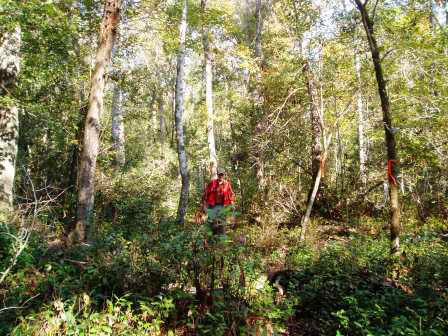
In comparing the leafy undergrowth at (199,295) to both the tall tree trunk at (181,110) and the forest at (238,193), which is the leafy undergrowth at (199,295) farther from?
the tall tree trunk at (181,110)

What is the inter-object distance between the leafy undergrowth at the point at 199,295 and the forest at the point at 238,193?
28mm

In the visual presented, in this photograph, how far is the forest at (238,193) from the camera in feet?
13.3

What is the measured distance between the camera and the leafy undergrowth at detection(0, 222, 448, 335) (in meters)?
3.65

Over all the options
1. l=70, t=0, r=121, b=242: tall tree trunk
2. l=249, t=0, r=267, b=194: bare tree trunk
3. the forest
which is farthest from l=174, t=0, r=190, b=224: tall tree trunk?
l=70, t=0, r=121, b=242: tall tree trunk

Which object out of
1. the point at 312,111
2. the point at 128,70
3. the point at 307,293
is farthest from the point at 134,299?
the point at 128,70

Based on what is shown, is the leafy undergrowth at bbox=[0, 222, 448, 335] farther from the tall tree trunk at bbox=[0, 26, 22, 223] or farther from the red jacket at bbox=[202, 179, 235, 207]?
the tall tree trunk at bbox=[0, 26, 22, 223]

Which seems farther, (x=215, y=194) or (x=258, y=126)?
(x=258, y=126)

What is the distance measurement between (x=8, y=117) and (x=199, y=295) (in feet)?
22.6

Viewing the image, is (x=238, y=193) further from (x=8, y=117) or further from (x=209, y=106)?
(x=8, y=117)

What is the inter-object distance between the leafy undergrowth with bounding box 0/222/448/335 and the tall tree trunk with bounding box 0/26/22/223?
3.23 meters

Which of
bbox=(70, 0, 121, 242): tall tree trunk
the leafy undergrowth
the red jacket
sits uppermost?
bbox=(70, 0, 121, 242): tall tree trunk

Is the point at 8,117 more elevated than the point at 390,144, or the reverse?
the point at 8,117

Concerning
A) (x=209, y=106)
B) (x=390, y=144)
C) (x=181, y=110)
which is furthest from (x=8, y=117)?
(x=390, y=144)

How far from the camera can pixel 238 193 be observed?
1243cm
